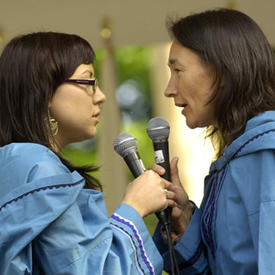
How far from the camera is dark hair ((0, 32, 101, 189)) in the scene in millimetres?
1885

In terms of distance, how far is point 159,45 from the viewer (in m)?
4.46

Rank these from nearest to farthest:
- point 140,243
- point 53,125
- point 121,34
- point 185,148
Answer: point 140,243 → point 53,125 → point 121,34 → point 185,148

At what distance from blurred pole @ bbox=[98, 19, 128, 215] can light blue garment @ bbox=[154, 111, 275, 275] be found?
2.60 m

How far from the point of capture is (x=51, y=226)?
160cm

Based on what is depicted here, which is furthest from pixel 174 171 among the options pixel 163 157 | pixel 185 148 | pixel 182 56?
pixel 185 148

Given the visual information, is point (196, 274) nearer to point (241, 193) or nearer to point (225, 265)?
point (225, 265)

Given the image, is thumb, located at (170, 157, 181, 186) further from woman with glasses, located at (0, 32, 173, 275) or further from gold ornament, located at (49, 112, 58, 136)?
gold ornament, located at (49, 112, 58, 136)

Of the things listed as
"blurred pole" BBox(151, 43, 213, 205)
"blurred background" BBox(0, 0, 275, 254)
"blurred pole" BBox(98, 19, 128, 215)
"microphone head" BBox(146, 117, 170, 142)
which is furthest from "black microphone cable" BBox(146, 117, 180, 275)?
"blurred pole" BBox(98, 19, 128, 215)

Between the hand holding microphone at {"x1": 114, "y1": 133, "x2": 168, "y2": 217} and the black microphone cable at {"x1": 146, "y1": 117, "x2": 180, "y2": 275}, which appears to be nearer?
the hand holding microphone at {"x1": 114, "y1": 133, "x2": 168, "y2": 217}

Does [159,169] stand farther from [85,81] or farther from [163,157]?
[85,81]

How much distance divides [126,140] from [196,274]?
580 mm

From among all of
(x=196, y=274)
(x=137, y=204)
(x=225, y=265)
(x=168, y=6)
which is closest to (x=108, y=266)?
(x=137, y=204)

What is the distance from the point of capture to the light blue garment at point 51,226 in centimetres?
157

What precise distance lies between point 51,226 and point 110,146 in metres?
3.08
